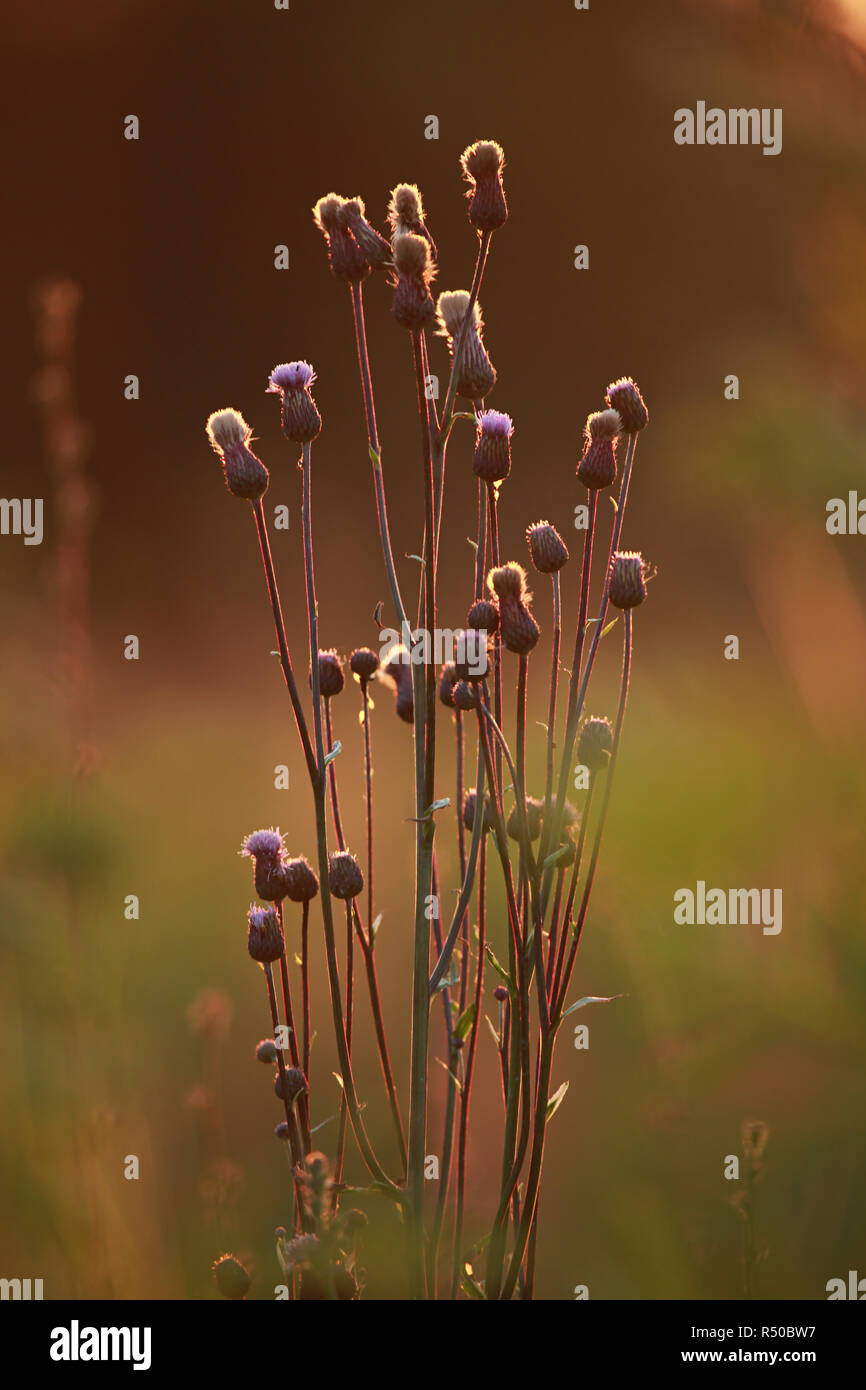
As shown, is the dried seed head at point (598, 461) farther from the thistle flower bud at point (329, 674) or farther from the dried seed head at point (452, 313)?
the thistle flower bud at point (329, 674)

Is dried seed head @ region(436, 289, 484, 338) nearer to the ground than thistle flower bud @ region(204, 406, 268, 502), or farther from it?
farther from it

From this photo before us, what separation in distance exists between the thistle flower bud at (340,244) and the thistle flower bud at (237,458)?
0.18m

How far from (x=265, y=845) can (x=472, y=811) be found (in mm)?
224

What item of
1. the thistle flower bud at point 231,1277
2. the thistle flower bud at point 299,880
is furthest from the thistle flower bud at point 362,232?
the thistle flower bud at point 231,1277

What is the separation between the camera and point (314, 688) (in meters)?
1.12

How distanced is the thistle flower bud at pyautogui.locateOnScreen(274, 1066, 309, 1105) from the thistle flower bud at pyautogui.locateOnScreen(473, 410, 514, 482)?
624 millimetres

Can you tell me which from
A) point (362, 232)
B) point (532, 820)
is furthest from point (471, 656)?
point (362, 232)

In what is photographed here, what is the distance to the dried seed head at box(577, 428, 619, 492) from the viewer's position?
3.75 feet

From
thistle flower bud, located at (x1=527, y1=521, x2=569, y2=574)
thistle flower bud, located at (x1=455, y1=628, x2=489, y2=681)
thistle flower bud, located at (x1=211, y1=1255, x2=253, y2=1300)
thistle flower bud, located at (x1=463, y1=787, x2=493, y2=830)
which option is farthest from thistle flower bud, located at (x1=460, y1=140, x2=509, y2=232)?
thistle flower bud, located at (x1=211, y1=1255, x2=253, y2=1300)

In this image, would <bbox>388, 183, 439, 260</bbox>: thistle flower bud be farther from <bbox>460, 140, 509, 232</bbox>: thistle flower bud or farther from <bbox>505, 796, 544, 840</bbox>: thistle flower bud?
<bbox>505, 796, 544, 840</bbox>: thistle flower bud

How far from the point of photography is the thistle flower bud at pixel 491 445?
1093 mm

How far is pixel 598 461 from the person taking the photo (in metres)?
1.14

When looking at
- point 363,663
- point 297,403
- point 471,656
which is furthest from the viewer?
point 363,663

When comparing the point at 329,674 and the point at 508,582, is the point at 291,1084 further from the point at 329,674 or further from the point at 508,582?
the point at 508,582
